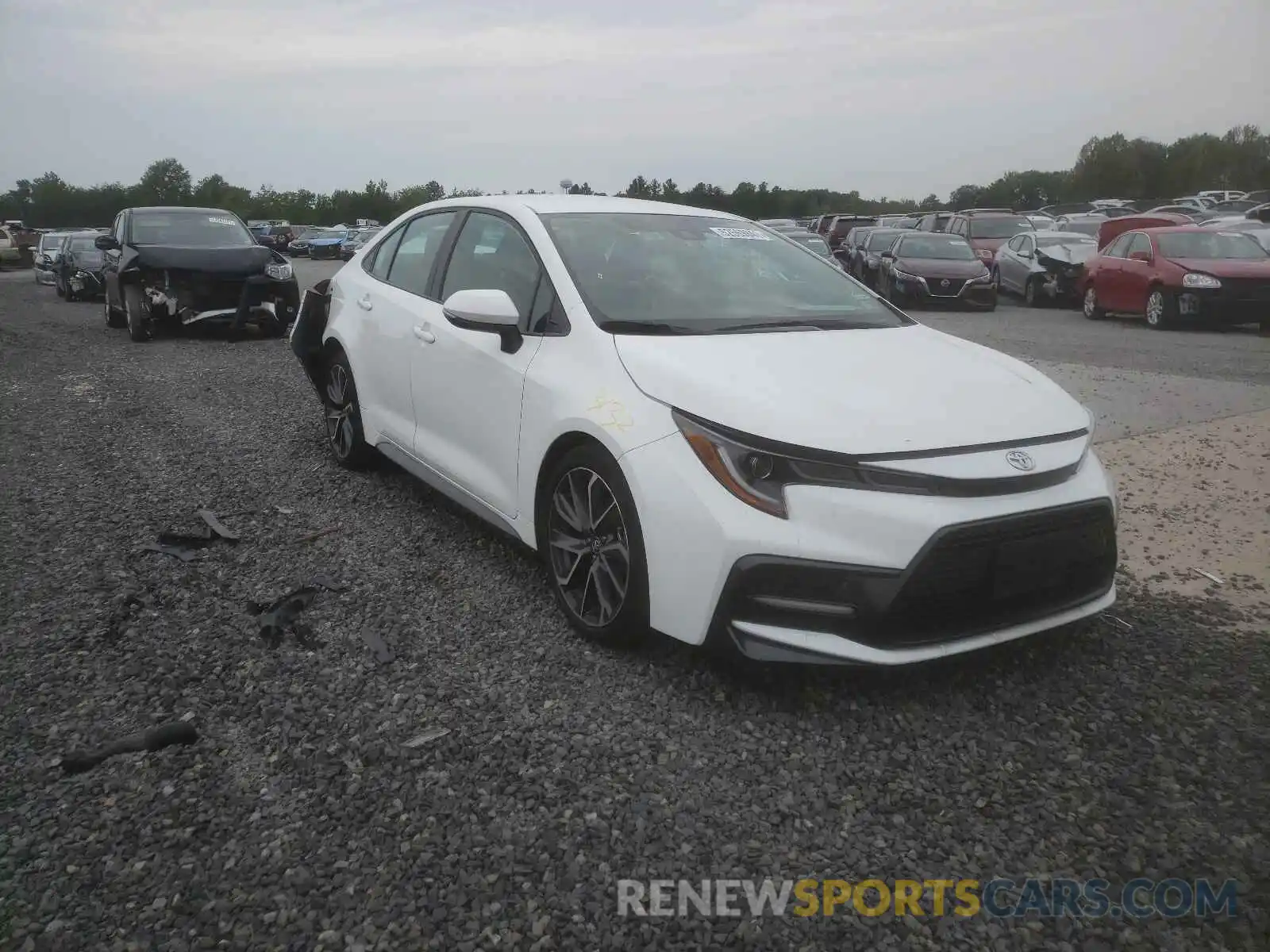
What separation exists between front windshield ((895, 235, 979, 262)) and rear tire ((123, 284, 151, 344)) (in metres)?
12.8

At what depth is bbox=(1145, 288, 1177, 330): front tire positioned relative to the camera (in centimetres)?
1408

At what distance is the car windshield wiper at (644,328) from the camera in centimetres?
361

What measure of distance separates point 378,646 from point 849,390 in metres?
1.90

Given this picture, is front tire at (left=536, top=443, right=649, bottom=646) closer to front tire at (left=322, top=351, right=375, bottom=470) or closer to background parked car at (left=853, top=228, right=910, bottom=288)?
front tire at (left=322, top=351, right=375, bottom=470)

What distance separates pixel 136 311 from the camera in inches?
487

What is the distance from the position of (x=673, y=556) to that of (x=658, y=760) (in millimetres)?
610

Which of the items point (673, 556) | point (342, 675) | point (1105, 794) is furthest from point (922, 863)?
point (342, 675)

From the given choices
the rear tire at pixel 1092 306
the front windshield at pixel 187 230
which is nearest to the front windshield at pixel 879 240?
the rear tire at pixel 1092 306

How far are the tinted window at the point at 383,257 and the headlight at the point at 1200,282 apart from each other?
1239 cm

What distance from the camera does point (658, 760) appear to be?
9.45ft

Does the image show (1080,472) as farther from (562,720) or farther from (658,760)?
(562,720)

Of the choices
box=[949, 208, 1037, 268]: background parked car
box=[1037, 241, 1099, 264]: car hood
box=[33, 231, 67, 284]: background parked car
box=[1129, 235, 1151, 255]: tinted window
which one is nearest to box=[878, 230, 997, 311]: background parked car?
box=[1037, 241, 1099, 264]: car hood

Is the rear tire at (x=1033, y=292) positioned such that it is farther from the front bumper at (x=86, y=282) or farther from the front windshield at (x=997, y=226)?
the front bumper at (x=86, y=282)

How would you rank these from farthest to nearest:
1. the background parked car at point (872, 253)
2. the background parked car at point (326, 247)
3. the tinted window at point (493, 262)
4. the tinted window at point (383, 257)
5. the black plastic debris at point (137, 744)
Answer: the background parked car at point (326, 247) → the background parked car at point (872, 253) → the tinted window at point (383, 257) → the tinted window at point (493, 262) → the black plastic debris at point (137, 744)
